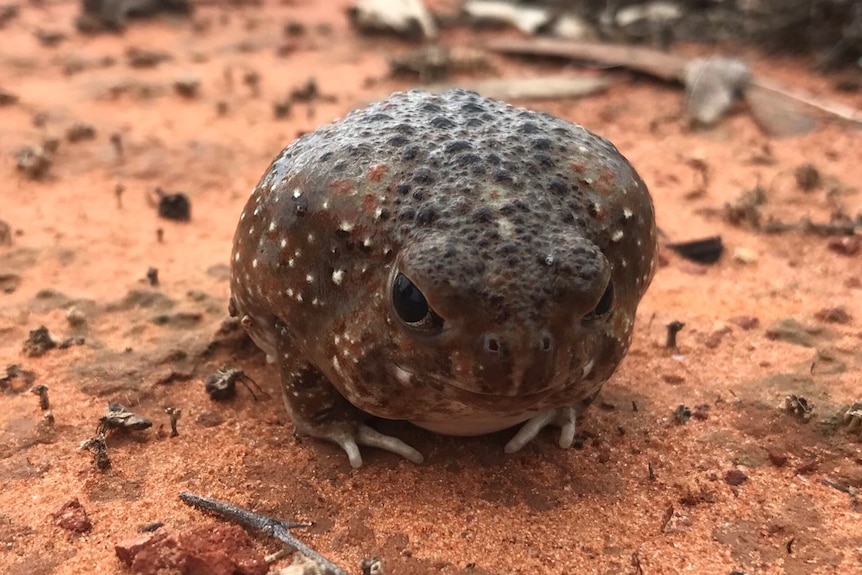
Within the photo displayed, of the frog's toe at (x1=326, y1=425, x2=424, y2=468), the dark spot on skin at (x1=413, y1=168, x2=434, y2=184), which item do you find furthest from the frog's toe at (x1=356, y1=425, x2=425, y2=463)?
the dark spot on skin at (x1=413, y1=168, x2=434, y2=184)

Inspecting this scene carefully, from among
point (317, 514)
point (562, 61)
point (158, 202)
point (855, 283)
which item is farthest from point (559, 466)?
point (562, 61)

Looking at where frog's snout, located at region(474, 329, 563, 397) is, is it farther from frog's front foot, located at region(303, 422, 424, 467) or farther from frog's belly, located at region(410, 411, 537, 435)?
frog's front foot, located at region(303, 422, 424, 467)

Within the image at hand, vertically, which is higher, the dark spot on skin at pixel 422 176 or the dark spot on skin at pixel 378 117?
the dark spot on skin at pixel 378 117

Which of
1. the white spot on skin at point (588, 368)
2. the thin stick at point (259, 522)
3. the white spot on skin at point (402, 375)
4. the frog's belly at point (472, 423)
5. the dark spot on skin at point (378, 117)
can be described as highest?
the dark spot on skin at point (378, 117)

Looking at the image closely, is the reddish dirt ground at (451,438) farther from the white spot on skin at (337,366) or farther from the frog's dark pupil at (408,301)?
the frog's dark pupil at (408,301)

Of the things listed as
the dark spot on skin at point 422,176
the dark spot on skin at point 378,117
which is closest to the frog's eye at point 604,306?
the dark spot on skin at point 422,176
